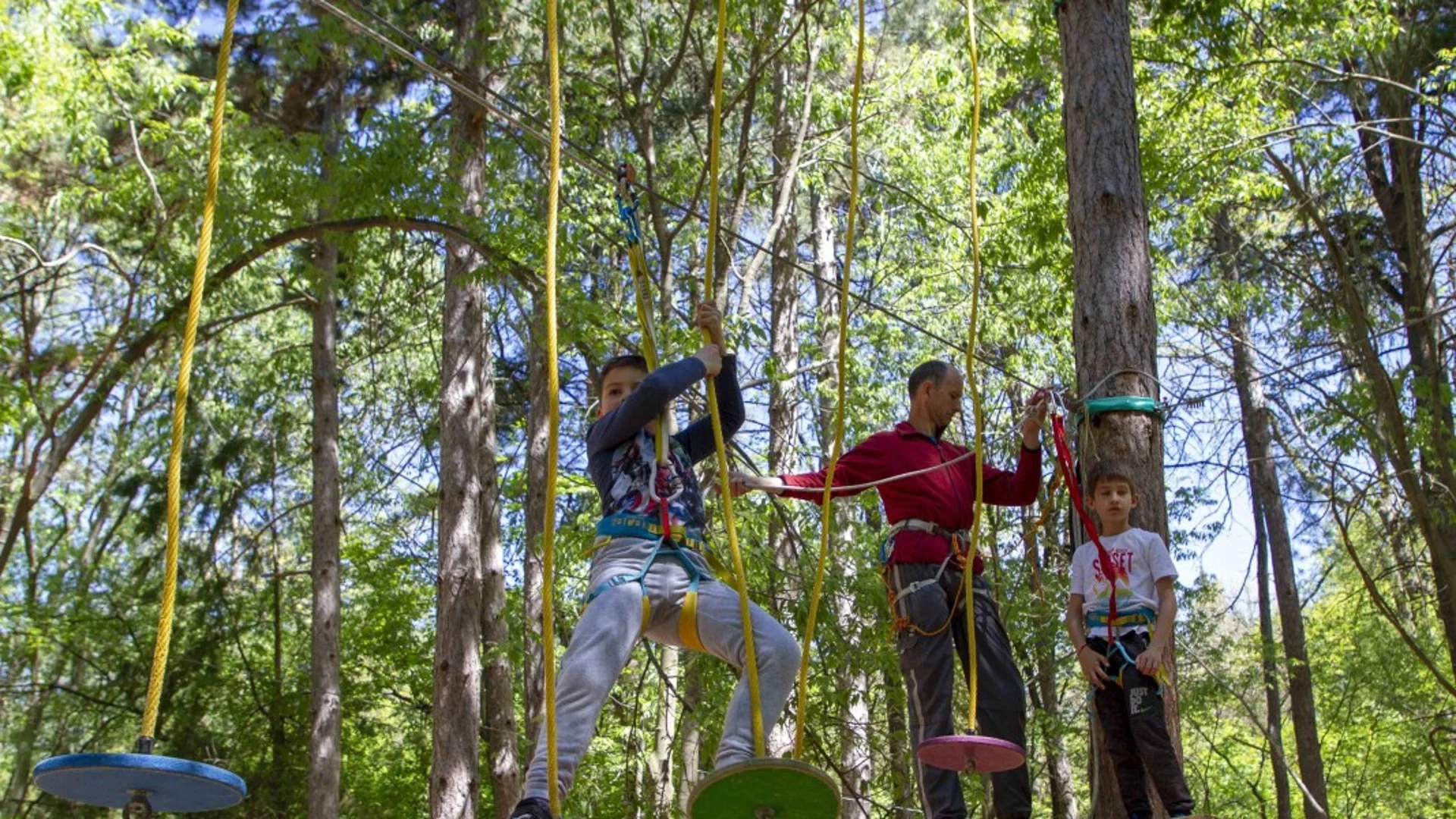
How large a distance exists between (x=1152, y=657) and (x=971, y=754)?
2.00 ft

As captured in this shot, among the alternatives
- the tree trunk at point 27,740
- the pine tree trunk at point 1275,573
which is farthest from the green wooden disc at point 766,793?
the tree trunk at point 27,740

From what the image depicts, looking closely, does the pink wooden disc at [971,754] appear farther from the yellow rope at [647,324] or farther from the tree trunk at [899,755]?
the tree trunk at [899,755]

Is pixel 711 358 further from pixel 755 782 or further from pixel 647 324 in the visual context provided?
pixel 755 782

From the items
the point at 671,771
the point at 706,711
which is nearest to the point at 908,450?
the point at 706,711

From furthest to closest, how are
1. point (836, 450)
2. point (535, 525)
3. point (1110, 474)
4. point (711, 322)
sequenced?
point (535, 525) → point (1110, 474) → point (836, 450) → point (711, 322)

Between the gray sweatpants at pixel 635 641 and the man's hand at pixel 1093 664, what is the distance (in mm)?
975

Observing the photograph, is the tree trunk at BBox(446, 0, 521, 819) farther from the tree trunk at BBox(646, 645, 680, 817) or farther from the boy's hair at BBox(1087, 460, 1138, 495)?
the boy's hair at BBox(1087, 460, 1138, 495)

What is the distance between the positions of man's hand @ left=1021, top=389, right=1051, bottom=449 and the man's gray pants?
47cm

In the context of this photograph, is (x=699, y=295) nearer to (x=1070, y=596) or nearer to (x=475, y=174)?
(x=475, y=174)

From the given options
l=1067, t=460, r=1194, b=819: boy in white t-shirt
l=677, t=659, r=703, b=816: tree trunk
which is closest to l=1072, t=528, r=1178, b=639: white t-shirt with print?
l=1067, t=460, r=1194, b=819: boy in white t-shirt

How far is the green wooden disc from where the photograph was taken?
2.69 metres

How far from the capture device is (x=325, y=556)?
10469 millimetres

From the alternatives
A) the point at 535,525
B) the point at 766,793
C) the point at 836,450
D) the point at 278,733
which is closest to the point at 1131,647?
the point at 836,450

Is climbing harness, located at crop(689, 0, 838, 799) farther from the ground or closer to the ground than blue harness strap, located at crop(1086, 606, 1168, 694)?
closer to the ground
